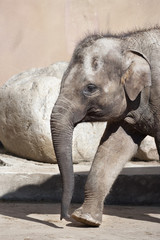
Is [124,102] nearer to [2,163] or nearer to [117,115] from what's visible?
[117,115]

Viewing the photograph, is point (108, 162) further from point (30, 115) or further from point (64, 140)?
point (30, 115)

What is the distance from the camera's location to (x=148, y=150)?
31.3ft

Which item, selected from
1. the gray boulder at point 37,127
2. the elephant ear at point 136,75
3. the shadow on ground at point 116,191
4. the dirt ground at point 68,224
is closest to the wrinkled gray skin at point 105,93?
the elephant ear at point 136,75

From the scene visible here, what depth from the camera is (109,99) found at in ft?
22.0

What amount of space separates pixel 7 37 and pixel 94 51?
4.88m

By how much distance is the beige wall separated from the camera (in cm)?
1142

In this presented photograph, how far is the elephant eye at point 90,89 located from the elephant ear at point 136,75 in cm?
25

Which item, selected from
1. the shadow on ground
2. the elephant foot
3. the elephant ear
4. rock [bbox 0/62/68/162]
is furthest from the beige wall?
the elephant foot

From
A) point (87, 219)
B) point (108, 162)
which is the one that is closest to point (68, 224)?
point (87, 219)

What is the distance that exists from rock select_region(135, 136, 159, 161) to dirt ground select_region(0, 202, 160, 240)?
1794 millimetres

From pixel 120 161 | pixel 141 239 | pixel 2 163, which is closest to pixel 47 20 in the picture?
pixel 2 163

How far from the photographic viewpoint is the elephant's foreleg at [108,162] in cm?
697

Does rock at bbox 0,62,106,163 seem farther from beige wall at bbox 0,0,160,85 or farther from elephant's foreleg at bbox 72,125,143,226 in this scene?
elephant's foreleg at bbox 72,125,143,226

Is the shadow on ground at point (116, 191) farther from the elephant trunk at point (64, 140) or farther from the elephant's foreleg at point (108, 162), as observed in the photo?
the elephant trunk at point (64, 140)
